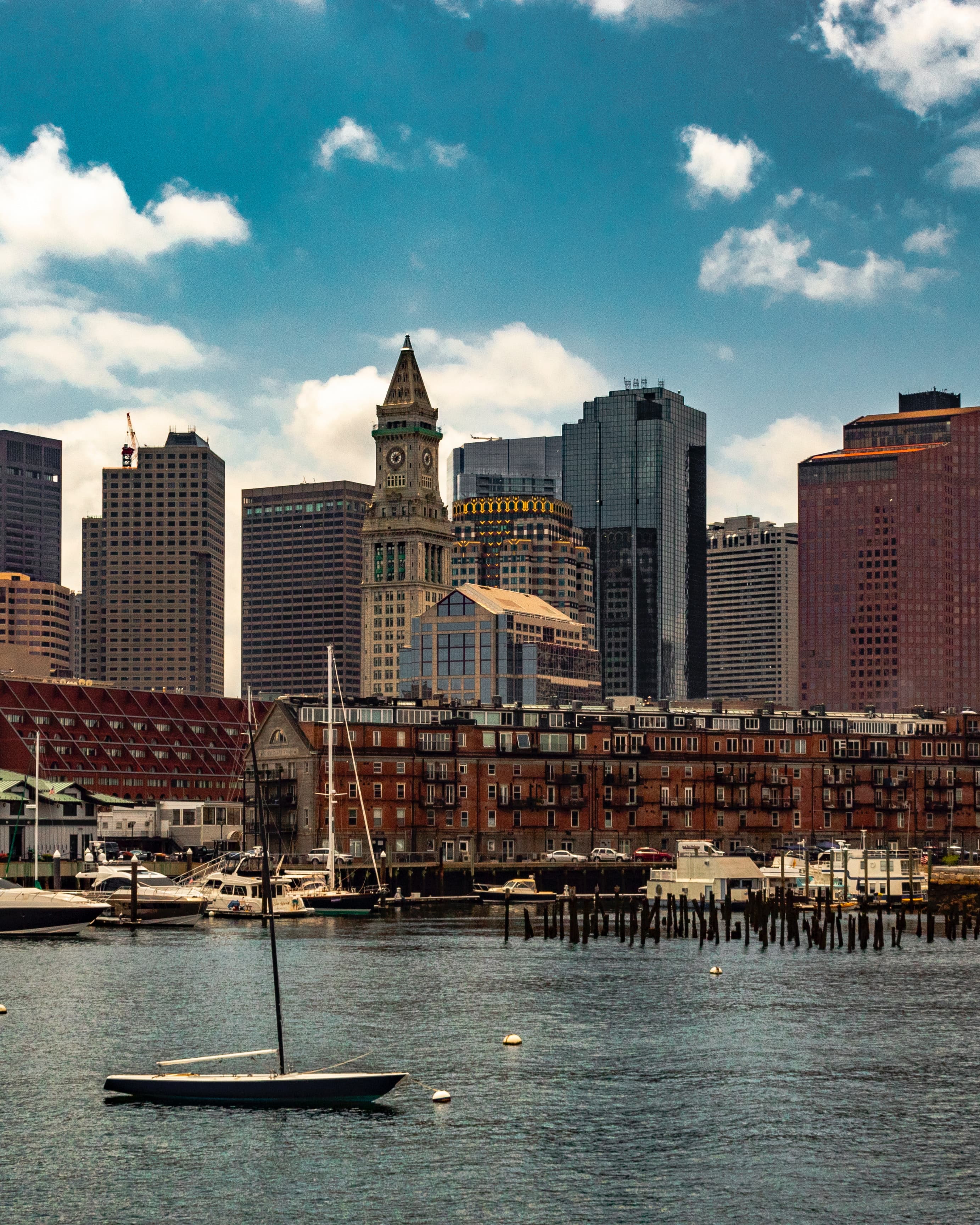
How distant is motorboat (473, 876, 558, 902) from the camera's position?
176500mm

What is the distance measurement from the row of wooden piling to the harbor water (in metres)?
11.8

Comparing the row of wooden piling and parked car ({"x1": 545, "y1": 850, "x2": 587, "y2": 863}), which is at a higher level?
parked car ({"x1": 545, "y1": 850, "x2": 587, "y2": 863})

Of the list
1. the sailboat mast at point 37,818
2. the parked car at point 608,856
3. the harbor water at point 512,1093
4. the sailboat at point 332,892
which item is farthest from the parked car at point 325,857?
the harbor water at point 512,1093

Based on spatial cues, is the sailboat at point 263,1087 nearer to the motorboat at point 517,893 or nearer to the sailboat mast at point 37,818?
the sailboat mast at point 37,818

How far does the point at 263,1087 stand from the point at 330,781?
101 metres

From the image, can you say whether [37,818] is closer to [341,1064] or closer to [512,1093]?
[341,1064]

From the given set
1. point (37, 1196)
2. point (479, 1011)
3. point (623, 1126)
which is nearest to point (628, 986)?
point (479, 1011)

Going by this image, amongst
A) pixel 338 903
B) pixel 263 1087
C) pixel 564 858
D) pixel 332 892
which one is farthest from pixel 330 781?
pixel 263 1087

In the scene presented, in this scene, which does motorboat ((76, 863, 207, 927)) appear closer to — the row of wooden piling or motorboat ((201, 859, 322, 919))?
motorboat ((201, 859, 322, 919))

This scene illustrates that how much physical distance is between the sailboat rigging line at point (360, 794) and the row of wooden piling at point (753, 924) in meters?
16.3

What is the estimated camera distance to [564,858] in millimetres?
193000

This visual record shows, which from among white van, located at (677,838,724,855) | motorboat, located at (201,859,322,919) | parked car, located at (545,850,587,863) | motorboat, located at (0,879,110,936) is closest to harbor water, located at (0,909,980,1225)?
motorboat, located at (0,879,110,936)

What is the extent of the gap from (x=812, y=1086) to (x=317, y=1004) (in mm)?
30486

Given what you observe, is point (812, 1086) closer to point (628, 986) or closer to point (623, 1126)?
point (623, 1126)
